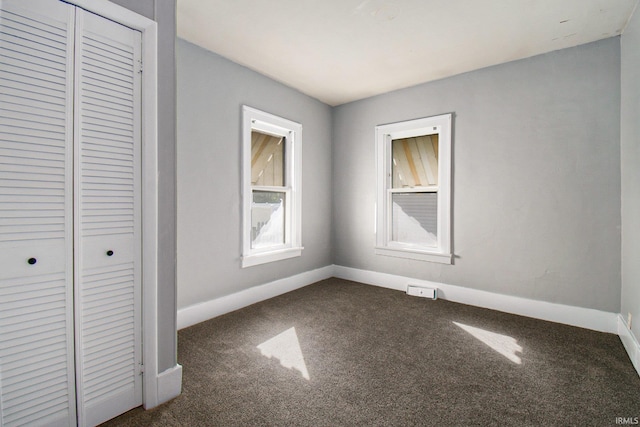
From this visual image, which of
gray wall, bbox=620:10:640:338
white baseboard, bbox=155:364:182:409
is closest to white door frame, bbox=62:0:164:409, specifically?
white baseboard, bbox=155:364:182:409

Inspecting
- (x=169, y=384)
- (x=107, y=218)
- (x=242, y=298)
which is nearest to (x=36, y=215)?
(x=107, y=218)

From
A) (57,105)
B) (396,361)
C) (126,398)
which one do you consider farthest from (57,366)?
(396,361)

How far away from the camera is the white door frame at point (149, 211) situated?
1.63 metres

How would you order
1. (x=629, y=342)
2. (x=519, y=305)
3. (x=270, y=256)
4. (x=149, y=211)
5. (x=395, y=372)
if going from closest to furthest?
(x=149, y=211), (x=395, y=372), (x=629, y=342), (x=519, y=305), (x=270, y=256)

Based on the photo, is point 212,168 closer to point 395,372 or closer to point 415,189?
point 395,372

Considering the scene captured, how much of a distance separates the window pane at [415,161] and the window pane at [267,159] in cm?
154

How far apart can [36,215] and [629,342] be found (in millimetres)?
3831

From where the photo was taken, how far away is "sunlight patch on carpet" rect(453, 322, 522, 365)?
2.24 m

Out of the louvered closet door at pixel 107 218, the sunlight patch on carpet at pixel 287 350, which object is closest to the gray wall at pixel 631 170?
the sunlight patch on carpet at pixel 287 350

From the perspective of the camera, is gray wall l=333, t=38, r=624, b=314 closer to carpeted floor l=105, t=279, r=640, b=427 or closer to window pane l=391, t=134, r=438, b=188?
window pane l=391, t=134, r=438, b=188

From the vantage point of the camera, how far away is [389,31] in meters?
2.51

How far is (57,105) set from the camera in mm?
1382

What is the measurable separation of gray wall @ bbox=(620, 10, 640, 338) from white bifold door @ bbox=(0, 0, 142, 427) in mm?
3312

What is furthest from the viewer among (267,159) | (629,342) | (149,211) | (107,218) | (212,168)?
(267,159)
